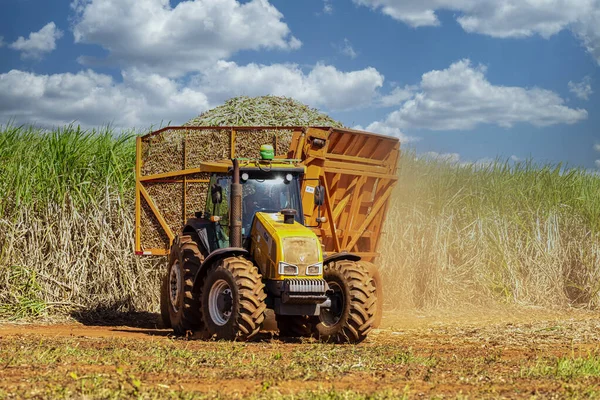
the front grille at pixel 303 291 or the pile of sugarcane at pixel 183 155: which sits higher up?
the pile of sugarcane at pixel 183 155

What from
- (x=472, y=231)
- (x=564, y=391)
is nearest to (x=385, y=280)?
(x=472, y=231)

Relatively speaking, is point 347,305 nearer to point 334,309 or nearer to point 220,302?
point 334,309

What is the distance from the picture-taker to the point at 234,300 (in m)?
9.53

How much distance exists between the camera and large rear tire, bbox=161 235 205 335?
10.6 m

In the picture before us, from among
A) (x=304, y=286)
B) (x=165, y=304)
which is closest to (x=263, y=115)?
(x=165, y=304)

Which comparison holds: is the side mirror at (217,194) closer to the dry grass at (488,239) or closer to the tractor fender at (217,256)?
the tractor fender at (217,256)

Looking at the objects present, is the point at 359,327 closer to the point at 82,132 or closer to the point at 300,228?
the point at 300,228

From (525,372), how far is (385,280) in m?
7.64

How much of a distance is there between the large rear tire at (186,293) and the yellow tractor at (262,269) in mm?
14

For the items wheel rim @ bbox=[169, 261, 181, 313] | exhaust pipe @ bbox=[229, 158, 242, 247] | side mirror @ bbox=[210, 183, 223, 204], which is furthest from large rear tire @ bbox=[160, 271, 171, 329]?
side mirror @ bbox=[210, 183, 223, 204]

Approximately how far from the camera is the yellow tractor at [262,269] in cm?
958

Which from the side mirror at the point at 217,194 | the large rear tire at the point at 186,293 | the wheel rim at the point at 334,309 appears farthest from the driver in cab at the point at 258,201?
the wheel rim at the point at 334,309

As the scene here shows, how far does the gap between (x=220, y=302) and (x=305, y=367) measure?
2.75 metres

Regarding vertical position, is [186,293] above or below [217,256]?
below
